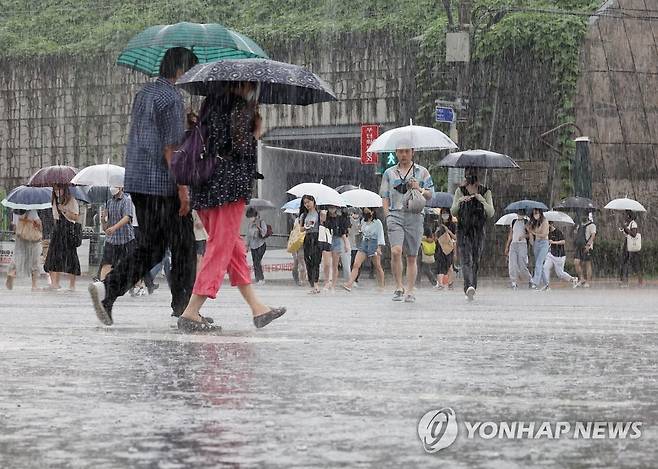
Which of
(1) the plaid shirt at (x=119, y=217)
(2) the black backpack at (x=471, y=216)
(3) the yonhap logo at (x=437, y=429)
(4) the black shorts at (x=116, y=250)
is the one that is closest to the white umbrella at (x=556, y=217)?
(4) the black shorts at (x=116, y=250)

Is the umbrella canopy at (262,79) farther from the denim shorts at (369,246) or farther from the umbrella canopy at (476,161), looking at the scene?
the denim shorts at (369,246)

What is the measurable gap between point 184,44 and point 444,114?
17.0 m

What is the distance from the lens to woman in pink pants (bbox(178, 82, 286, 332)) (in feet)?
27.7

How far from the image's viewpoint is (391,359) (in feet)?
21.3

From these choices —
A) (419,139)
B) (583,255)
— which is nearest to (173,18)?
(583,255)

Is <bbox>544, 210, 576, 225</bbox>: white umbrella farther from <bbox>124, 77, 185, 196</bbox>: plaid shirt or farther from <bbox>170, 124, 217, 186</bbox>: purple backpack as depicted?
<bbox>170, 124, 217, 186</bbox>: purple backpack

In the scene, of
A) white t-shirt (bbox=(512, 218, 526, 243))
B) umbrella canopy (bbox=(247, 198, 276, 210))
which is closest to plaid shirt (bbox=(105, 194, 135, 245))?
white t-shirt (bbox=(512, 218, 526, 243))

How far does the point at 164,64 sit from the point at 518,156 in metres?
24.3

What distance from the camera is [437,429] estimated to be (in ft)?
13.4

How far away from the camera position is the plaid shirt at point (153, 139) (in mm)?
8828

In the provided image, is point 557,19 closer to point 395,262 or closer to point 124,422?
point 395,262

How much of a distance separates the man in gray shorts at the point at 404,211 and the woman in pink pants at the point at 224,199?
239 inches

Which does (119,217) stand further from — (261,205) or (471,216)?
(261,205)

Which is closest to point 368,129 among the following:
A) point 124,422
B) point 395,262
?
point 395,262
